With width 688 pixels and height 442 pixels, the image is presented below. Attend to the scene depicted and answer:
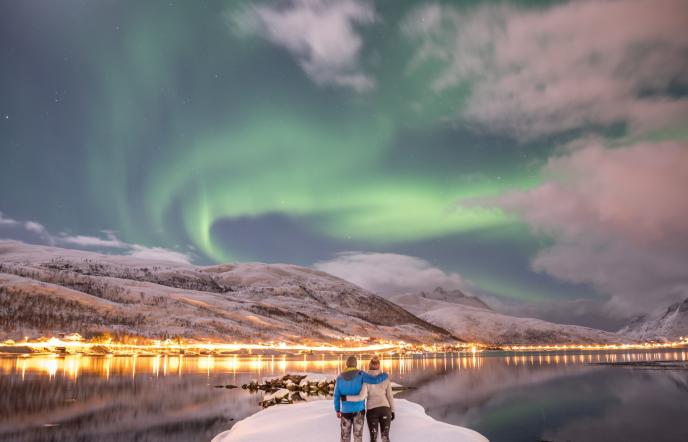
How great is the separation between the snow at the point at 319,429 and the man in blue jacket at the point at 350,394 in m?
3.63

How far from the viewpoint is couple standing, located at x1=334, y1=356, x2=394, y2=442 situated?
1742cm

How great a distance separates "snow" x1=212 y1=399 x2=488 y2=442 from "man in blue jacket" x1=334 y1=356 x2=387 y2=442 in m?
3.63

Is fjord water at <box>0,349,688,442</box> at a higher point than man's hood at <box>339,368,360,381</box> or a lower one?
lower

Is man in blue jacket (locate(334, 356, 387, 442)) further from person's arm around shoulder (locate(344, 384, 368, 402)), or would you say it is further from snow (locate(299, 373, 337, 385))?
snow (locate(299, 373, 337, 385))

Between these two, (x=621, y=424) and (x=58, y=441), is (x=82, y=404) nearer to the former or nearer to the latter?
(x=58, y=441)

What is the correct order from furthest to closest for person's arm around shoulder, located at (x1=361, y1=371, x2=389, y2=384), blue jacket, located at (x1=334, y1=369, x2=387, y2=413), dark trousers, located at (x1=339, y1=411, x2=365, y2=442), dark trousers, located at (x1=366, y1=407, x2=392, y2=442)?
dark trousers, located at (x1=366, y1=407, x2=392, y2=442)
person's arm around shoulder, located at (x1=361, y1=371, x2=389, y2=384)
dark trousers, located at (x1=339, y1=411, x2=365, y2=442)
blue jacket, located at (x1=334, y1=369, x2=387, y2=413)

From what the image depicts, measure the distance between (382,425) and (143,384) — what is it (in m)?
60.0

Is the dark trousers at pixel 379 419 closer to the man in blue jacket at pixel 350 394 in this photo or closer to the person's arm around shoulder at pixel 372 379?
the man in blue jacket at pixel 350 394

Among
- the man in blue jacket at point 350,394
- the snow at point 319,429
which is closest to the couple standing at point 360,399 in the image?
the man in blue jacket at point 350,394

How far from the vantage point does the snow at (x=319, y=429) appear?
21.9 meters

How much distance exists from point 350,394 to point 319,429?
7.56m

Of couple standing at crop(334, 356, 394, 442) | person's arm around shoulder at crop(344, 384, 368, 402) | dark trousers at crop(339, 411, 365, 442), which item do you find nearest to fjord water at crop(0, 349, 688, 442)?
couple standing at crop(334, 356, 394, 442)

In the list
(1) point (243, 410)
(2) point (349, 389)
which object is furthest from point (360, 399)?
(1) point (243, 410)

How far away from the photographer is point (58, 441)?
95.5ft
